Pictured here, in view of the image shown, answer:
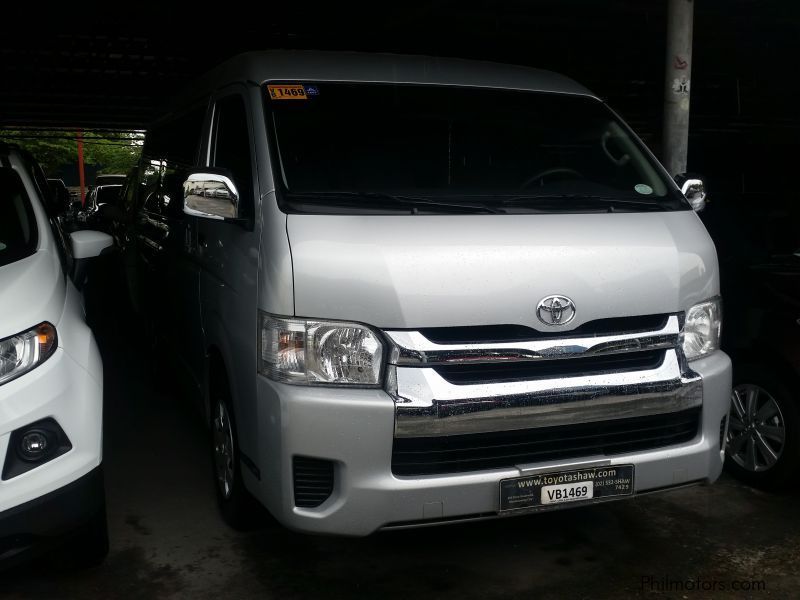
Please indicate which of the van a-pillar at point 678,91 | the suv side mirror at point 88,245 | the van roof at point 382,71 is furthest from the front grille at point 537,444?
the van a-pillar at point 678,91

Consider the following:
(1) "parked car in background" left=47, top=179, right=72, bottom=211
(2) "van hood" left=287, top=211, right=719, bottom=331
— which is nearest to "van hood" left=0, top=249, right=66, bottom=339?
(2) "van hood" left=287, top=211, right=719, bottom=331

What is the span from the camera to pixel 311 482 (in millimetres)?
3381

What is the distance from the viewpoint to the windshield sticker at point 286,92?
4113mm

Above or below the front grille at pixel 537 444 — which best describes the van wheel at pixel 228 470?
below

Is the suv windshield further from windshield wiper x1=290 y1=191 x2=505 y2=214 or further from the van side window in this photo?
windshield wiper x1=290 y1=191 x2=505 y2=214

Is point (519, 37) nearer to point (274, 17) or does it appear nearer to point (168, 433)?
point (274, 17)

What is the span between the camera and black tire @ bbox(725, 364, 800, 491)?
4625 millimetres

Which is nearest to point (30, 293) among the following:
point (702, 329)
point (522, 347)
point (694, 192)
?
point (522, 347)

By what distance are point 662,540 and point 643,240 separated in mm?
1418

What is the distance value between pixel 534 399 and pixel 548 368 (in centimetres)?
15

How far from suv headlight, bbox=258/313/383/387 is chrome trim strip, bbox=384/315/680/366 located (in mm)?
83

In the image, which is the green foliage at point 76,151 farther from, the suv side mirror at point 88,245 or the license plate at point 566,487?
the license plate at point 566,487

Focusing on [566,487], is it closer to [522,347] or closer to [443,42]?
[522,347]

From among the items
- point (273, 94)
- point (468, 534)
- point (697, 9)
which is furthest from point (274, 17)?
point (468, 534)
